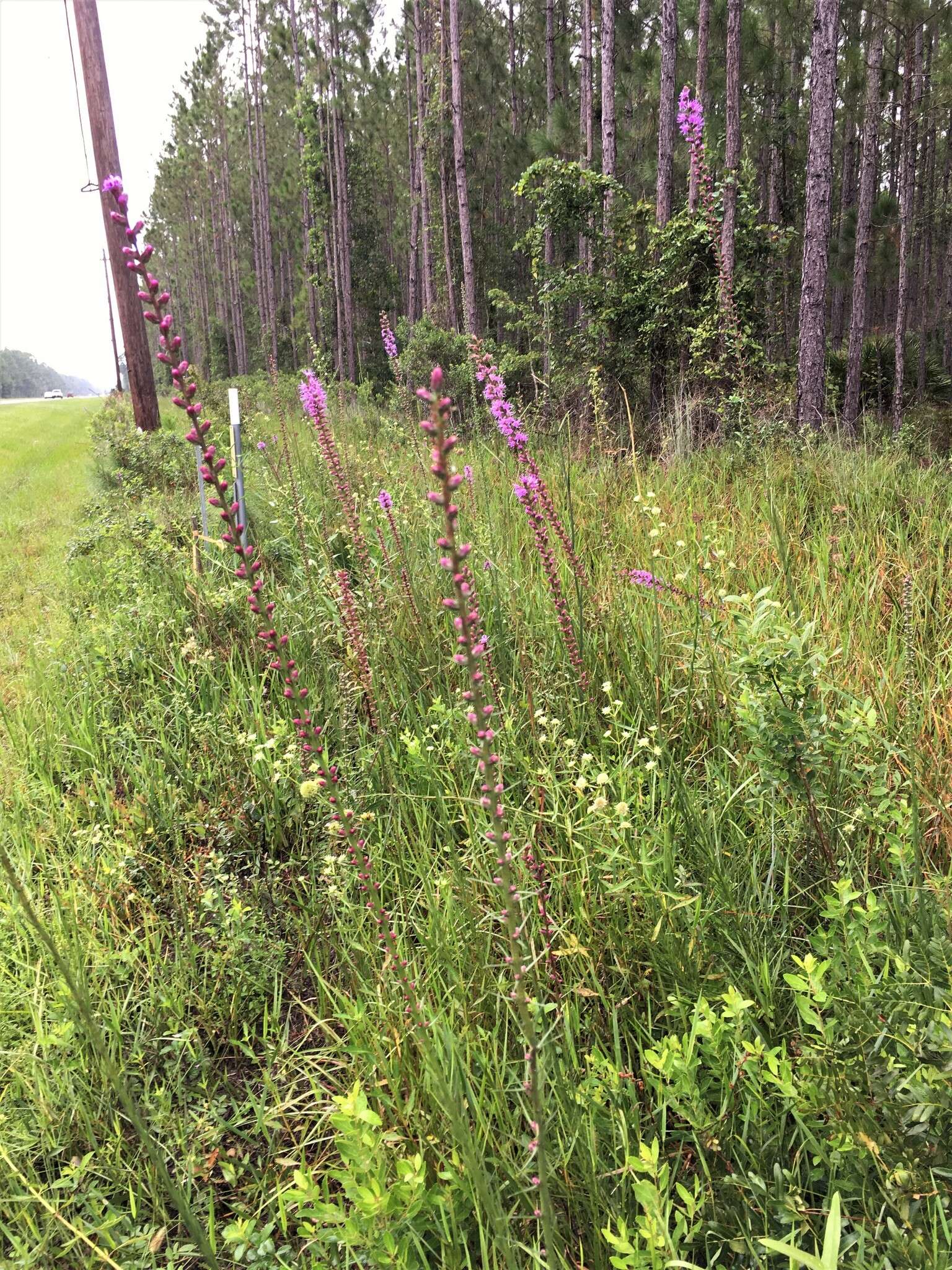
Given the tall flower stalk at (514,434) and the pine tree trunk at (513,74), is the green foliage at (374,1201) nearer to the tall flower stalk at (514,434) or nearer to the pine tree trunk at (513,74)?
the tall flower stalk at (514,434)

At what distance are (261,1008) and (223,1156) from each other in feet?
1.19

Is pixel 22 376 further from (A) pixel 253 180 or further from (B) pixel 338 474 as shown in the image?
(B) pixel 338 474

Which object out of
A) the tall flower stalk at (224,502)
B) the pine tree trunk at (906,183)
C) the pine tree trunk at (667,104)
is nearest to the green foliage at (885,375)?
the pine tree trunk at (906,183)

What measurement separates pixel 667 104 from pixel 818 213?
5.07 meters

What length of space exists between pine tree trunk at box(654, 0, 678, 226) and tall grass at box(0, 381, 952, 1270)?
30.8 feet

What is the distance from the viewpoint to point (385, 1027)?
1576 millimetres

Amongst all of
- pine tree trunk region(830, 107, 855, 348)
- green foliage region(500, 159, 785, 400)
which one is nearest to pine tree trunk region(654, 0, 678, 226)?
green foliage region(500, 159, 785, 400)

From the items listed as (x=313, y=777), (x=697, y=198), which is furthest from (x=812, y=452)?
(x=697, y=198)

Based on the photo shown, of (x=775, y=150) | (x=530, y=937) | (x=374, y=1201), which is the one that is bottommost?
(x=374, y=1201)

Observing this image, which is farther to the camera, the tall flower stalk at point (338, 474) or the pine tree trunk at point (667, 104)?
the pine tree trunk at point (667, 104)

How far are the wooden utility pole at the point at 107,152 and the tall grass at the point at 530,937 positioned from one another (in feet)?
24.9

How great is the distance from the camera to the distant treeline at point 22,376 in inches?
4966

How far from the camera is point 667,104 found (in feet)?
36.4

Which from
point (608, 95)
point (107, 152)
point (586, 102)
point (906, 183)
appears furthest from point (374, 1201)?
point (906, 183)
